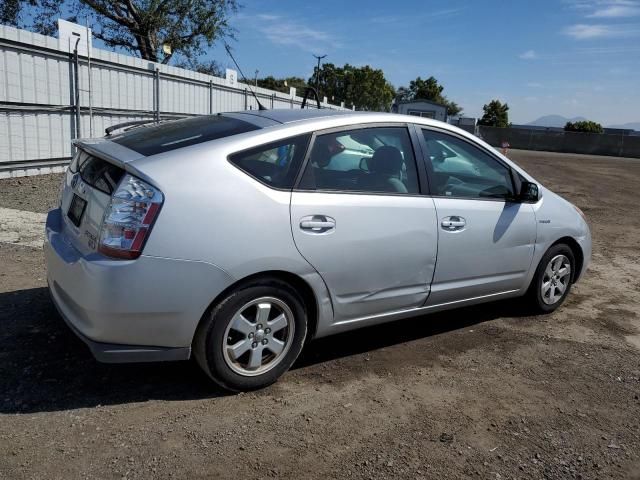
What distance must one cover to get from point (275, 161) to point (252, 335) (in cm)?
104

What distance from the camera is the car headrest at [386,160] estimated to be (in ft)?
12.5

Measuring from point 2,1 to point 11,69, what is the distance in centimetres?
1729

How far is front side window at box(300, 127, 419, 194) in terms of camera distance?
348cm

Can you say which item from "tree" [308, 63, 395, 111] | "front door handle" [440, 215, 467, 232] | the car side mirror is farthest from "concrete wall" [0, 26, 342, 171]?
"tree" [308, 63, 395, 111]

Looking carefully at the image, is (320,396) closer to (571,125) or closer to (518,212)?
(518,212)

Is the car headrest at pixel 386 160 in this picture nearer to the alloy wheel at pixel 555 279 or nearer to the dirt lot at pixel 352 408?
the dirt lot at pixel 352 408

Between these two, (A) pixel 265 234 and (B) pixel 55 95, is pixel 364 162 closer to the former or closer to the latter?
(A) pixel 265 234

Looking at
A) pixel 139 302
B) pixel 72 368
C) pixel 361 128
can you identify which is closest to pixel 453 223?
pixel 361 128

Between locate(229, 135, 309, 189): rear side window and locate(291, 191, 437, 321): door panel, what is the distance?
5.3 inches

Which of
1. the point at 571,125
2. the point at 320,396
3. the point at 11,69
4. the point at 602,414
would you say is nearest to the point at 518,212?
the point at 602,414

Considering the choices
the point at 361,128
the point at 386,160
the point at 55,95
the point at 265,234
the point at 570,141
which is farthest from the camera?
the point at 570,141

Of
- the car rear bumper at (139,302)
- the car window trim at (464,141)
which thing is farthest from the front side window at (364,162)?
the car rear bumper at (139,302)

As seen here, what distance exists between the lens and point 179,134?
3572 millimetres

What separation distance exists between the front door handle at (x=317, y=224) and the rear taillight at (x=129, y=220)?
2.75 ft
